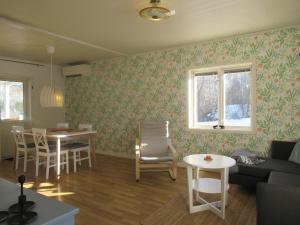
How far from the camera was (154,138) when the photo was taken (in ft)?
13.2

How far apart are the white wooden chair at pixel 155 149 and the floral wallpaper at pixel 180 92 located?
1.19 feet

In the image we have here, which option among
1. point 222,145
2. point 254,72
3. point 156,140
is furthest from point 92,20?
point 222,145

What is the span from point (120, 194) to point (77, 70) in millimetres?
3762

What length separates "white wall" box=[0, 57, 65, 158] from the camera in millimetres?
4977

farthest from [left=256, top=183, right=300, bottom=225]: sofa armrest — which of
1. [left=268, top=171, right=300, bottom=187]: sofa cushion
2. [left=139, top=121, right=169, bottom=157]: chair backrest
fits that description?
[left=139, top=121, right=169, bottom=157]: chair backrest

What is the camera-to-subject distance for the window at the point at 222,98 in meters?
3.72

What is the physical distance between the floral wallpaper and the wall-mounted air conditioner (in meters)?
0.15

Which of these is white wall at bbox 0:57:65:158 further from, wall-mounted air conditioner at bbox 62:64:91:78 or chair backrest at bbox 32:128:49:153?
chair backrest at bbox 32:128:49:153

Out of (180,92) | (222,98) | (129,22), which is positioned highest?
(129,22)

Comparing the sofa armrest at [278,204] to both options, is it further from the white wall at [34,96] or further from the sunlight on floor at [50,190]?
the white wall at [34,96]

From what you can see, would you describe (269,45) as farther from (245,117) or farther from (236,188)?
(236,188)

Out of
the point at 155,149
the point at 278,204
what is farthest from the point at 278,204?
the point at 155,149

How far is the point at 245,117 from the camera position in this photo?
3.74 meters

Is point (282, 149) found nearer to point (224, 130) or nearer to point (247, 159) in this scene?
point (247, 159)
